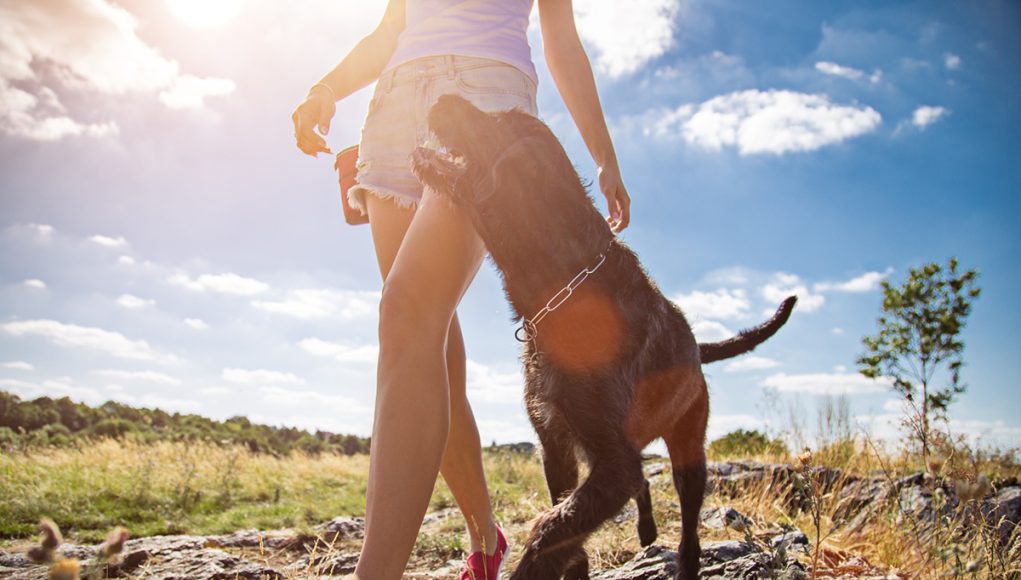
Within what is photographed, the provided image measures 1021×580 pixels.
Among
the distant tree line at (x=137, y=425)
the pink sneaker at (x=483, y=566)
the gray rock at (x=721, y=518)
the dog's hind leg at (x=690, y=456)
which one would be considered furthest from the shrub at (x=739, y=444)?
the distant tree line at (x=137, y=425)

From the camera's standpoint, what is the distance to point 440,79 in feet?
8.39

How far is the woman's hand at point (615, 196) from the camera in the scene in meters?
2.83

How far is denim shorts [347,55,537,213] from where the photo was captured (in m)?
2.56

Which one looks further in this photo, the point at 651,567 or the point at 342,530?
the point at 342,530

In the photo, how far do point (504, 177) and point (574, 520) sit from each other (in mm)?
1334

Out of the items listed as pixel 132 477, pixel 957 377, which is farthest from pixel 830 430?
pixel 957 377

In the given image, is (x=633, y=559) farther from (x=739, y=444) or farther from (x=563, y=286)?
(x=739, y=444)

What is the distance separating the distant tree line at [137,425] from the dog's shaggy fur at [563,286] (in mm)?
17466

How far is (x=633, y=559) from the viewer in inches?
139

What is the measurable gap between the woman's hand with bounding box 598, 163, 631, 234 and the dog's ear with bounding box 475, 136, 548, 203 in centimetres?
37

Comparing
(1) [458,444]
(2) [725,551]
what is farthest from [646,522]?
(1) [458,444]

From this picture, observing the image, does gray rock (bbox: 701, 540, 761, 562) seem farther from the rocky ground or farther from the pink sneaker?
the pink sneaker

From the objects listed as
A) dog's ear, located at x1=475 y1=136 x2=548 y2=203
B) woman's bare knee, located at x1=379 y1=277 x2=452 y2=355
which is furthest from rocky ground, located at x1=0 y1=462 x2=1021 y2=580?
dog's ear, located at x1=475 y1=136 x2=548 y2=203

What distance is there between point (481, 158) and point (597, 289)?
0.72 m
